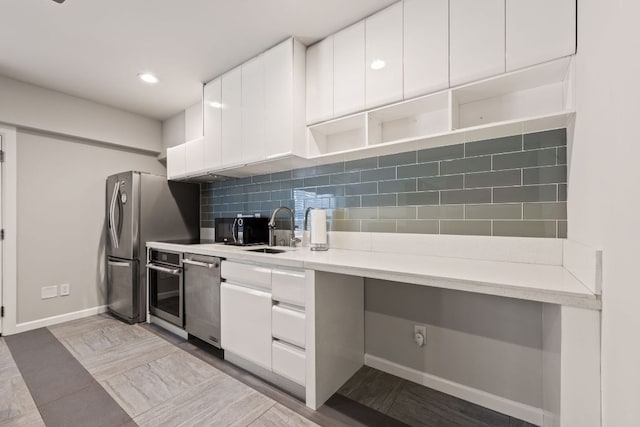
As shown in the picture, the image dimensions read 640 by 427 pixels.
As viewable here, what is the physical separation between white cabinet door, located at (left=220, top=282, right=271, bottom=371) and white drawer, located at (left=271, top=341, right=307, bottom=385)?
63 millimetres

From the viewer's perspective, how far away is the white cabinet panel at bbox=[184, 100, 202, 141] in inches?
122

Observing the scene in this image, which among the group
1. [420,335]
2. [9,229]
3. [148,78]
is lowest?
[420,335]

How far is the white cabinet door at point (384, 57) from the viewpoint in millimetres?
1603

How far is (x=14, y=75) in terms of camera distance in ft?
8.13

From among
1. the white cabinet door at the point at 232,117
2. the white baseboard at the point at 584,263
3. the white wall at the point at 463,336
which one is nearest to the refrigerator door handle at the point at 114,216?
the white cabinet door at the point at 232,117

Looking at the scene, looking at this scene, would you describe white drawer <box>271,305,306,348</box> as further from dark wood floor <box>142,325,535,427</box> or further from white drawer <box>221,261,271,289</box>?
dark wood floor <box>142,325,535,427</box>

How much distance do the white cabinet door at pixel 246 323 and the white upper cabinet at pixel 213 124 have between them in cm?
122

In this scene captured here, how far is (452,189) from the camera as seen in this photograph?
1.69 meters

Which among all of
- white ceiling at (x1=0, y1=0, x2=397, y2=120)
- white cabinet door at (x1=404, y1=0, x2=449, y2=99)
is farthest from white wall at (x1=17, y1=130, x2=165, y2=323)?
white cabinet door at (x1=404, y1=0, x2=449, y2=99)

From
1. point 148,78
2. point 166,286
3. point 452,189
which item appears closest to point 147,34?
point 148,78

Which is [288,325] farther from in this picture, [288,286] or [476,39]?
[476,39]

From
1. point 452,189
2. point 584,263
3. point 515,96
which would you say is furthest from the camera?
point 452,189

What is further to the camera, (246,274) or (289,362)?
(246,274)

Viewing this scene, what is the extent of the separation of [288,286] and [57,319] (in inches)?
115
